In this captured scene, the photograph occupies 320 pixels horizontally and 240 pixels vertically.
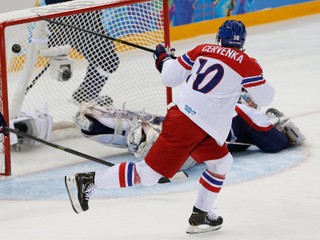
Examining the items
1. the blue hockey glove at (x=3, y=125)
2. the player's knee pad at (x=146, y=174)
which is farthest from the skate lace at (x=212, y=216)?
the blue hockey glove at (x=3, y=125)

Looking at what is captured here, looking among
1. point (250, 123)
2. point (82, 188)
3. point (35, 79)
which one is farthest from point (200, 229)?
point (35, 79)

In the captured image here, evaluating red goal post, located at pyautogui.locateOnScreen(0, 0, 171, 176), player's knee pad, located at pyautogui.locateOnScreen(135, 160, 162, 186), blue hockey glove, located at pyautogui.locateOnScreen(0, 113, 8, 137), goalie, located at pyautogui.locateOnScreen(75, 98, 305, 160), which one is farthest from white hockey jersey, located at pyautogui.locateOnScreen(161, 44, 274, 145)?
red goal post, located at pyautogui.locateOnScreen(0, 0, 171, 176)

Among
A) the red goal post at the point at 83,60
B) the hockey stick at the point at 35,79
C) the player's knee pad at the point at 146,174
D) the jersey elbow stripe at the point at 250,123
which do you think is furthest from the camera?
the hockey stick at the point at 35,79

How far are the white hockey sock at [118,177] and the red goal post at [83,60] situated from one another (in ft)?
4.60

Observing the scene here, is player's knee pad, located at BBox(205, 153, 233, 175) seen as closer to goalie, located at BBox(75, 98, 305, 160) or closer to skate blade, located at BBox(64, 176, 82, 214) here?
skate blade, located at BBox(64, 176, 82, 214)

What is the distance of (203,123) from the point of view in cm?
393

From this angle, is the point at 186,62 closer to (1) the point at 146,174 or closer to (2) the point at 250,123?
(1) the point at 146,174

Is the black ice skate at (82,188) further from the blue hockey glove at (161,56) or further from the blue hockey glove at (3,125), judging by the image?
the blue hockey glove at (3,125)

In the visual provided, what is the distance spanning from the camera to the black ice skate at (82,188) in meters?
4.02

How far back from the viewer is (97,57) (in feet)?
19.4

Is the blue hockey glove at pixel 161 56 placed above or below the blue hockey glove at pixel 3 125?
above

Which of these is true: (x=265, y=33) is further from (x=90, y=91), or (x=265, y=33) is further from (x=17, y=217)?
(x=17, y=217)

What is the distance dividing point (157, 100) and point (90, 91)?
1.29ft

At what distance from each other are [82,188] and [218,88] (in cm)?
66
